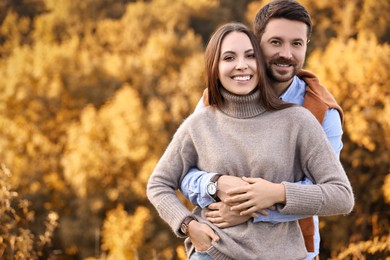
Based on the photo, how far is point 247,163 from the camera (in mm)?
1896

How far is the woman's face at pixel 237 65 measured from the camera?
1.92 metres

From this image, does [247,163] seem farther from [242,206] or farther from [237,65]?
[237,65]

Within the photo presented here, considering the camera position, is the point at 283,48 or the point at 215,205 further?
the point at 283,48

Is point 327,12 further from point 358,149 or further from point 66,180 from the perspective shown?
point 66,180

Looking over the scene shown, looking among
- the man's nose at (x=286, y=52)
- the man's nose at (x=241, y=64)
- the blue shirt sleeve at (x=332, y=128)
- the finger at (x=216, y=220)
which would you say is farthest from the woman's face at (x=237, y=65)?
the finger at (x=216, y=220)

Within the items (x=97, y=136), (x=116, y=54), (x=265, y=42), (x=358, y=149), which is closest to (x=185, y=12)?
(x=116, y=54)

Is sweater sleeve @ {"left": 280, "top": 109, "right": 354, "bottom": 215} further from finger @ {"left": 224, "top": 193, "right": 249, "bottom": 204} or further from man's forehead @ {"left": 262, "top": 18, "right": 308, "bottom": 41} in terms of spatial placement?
man's forehead @ {"left": 262, "top": 18, "right": 308, "bottom": 41}

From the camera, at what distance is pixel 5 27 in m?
18.9

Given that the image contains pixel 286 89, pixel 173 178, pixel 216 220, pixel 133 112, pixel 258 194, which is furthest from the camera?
pixel 133 112

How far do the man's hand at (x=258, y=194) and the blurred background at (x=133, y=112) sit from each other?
8.64 m

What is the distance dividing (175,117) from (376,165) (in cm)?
476

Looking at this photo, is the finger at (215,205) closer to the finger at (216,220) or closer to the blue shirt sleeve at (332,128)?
the finger at (216,220)

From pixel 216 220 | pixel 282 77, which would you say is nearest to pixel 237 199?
pixel 216 220

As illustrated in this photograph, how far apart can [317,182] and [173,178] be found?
0.51 m
